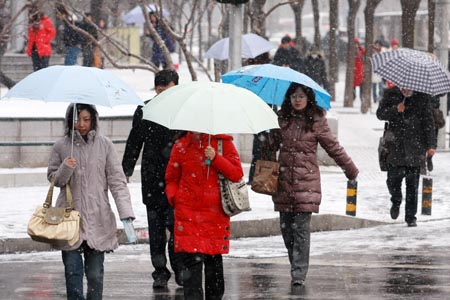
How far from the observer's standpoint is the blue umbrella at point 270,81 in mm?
10523

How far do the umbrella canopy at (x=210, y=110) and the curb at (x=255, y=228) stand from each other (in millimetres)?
4461

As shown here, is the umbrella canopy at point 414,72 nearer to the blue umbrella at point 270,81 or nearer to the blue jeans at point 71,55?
the blue umbrella at point 270,81

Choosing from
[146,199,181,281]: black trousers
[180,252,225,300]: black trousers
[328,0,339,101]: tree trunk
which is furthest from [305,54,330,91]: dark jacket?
[180,252,225,300]: black trousers

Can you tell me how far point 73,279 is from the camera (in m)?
8.62

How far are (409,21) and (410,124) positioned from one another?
42.9 ft

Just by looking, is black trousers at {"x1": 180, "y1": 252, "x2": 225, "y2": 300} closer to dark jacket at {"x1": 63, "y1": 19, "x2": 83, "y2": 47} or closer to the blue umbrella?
the blue umbrella

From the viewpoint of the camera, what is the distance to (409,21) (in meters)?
27.2

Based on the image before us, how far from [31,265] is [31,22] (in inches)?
585

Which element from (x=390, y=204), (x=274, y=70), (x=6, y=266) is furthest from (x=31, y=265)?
(x=390, y=204)

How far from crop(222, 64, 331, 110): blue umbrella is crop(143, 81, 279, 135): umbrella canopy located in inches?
64.5

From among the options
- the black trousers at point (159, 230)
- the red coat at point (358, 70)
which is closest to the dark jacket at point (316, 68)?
the red coat at point (358, 70)

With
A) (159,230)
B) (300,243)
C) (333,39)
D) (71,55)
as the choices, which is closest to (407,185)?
(300,243)

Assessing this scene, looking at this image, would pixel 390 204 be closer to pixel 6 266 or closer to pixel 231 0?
pixel 231 0

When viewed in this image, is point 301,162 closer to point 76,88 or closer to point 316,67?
point 76,88
